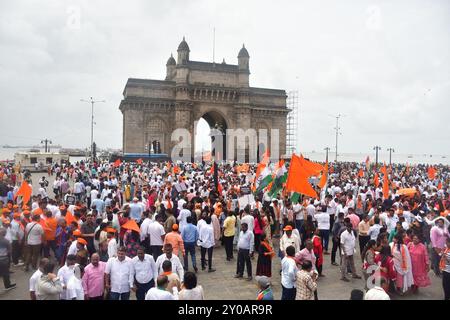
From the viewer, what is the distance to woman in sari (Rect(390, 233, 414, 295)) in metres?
7.91

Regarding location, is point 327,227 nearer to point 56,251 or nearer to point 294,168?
point 294,168

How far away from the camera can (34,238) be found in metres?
9.08

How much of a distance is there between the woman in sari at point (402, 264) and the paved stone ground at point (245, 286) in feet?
1.01

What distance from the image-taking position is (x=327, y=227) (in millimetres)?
11055

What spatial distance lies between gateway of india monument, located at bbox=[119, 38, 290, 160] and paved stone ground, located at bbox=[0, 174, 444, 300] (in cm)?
4096

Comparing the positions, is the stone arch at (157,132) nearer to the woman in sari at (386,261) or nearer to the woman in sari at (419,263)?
the woman in sari at (419,263)

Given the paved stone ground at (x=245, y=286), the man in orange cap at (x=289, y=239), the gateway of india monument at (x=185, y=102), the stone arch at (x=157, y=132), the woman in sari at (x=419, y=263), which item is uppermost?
the gateway of india monument at (x=185, y=102)

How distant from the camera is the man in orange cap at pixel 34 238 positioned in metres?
9.05

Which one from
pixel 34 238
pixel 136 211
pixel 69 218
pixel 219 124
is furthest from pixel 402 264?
pixel 219 124

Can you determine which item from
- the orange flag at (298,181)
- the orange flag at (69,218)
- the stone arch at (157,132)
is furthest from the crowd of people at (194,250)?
the stone arch at (157,132)

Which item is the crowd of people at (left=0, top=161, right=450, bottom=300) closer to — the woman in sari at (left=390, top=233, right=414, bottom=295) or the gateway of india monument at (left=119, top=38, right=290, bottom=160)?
the woman in sari at (left=390, top=233, right=414, bottom=295)

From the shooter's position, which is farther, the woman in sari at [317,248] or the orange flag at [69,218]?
the orange flag at [69,218]

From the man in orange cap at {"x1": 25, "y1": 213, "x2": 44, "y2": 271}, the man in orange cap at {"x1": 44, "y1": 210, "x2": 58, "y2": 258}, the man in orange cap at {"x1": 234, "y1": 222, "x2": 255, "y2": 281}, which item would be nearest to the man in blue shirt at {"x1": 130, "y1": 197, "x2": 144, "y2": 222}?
the man in orange cap at {"x1": 44, "y1": 210, "x2": 58, "y2": 258}
